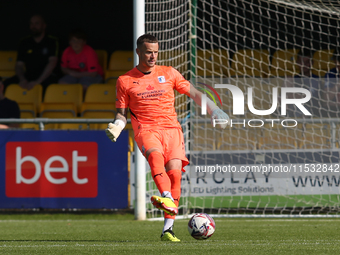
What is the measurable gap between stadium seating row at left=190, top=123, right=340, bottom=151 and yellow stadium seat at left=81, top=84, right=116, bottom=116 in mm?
2031

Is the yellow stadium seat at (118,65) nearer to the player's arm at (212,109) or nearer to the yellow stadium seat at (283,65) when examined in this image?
the yellow stadium seat at (283,65)

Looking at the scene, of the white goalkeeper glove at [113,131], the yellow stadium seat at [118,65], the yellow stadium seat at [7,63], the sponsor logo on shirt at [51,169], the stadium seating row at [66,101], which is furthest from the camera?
the yellow stadium seat at [7,63]

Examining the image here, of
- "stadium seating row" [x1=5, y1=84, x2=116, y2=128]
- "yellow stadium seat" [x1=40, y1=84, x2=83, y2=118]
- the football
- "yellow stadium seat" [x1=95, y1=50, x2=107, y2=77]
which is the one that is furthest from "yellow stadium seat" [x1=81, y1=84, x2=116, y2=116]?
the football

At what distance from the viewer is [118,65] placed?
456 inches

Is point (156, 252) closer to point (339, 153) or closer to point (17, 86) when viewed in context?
point (339, 153)

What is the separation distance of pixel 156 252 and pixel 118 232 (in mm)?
2133

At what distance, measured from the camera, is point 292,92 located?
30.2 ft

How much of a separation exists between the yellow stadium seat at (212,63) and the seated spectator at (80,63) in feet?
7.75

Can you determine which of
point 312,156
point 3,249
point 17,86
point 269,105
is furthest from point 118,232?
point 17,86

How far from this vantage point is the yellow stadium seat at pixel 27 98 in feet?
33.4

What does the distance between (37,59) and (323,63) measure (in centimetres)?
542

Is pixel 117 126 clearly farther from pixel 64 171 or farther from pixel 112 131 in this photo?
pixel 64 171

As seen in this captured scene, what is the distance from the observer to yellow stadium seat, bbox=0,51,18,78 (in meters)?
12.2

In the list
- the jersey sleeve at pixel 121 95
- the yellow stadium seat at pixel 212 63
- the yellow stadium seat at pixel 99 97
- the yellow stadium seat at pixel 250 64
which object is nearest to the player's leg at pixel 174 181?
the jersey sleeve at pixel 121 95
